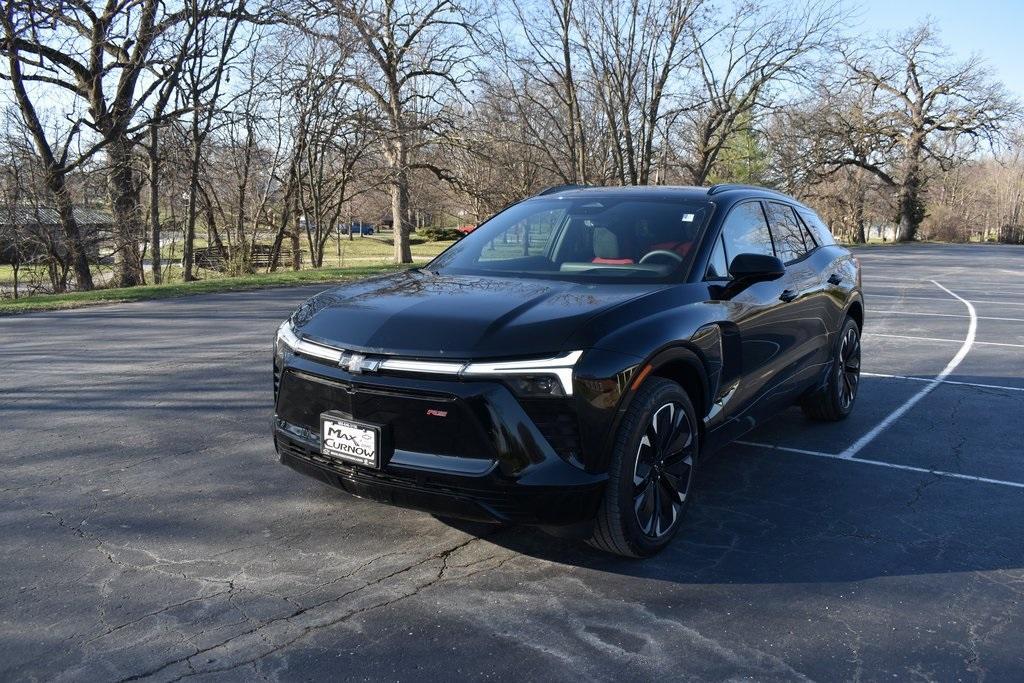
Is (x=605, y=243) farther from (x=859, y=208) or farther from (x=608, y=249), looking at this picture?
(x=859, y=208)

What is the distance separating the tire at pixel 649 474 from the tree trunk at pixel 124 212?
23.2 m

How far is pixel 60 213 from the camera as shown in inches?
868

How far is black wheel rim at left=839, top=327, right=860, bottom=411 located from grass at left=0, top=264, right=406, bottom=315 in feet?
32.3

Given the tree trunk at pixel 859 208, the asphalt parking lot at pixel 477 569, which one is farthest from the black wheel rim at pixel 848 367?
the tree trunk at pixel 859 208

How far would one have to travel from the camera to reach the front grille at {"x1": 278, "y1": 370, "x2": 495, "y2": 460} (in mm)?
3277

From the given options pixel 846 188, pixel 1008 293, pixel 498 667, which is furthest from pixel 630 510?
pixel 846 188

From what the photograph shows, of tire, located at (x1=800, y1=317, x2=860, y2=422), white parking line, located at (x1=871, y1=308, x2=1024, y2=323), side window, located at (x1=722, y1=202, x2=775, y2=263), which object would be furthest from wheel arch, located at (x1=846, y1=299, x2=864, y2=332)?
white parking line, located at (x1=871, y1=308, x2=1024, y2=323)

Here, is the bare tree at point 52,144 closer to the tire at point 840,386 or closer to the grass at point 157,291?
the grass at point 157,291

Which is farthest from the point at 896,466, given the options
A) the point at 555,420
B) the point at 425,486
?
the point at 425,486

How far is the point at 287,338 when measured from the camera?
3.87 meters

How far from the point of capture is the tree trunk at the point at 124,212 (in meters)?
23.5

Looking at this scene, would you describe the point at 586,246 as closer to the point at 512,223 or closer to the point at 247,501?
the point at 512,223

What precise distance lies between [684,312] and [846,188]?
6065cm

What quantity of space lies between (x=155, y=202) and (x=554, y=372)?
80.1 feet
